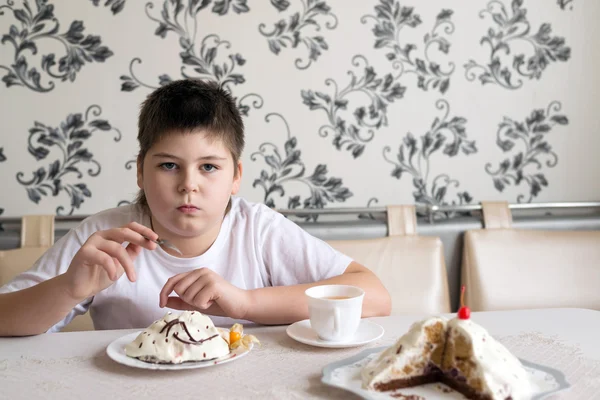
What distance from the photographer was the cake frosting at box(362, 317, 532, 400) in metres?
0.72

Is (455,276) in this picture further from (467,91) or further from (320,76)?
(320,76)

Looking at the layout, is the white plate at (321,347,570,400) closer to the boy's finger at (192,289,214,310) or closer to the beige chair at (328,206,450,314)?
the boy's finger at (192,289,214,310)

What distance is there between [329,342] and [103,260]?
374mm

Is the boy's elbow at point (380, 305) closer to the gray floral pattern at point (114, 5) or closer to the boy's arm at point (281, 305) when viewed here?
the boy's arm at point (281, 305)

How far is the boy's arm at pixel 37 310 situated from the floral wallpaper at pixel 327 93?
76cm

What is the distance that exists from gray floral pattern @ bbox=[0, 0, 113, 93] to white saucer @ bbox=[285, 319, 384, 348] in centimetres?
110

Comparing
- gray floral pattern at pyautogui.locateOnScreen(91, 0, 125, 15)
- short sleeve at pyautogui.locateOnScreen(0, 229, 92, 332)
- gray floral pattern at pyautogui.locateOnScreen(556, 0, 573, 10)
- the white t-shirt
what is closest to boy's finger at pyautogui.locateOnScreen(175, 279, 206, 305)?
the white t-shirt

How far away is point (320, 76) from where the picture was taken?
188 centimetres

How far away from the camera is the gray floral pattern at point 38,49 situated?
173cm

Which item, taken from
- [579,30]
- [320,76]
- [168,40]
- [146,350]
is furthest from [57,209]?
[579,30]

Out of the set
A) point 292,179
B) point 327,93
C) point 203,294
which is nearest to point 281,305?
point 203,294

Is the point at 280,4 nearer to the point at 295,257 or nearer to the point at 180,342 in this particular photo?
the point at 295,257

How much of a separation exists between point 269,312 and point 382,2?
3.79ft

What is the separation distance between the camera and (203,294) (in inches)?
41.4
